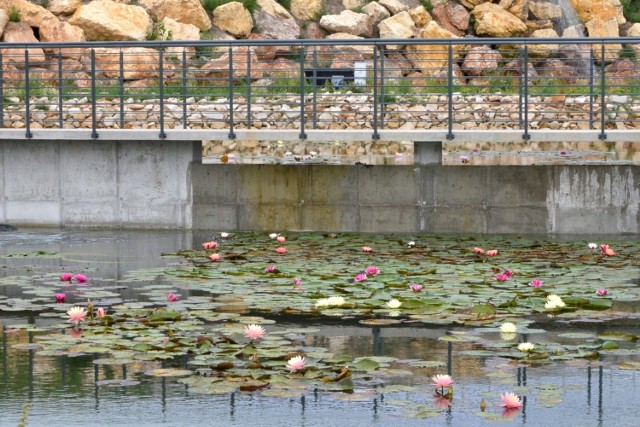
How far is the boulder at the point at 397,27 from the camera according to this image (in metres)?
35.7

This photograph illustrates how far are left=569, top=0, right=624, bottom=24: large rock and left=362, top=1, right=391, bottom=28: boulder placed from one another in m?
6.06

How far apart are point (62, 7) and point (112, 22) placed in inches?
59.8

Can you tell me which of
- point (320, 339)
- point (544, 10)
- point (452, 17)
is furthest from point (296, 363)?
point (544, 10)

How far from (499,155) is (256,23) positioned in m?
10.8

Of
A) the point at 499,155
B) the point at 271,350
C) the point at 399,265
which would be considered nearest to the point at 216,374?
the point at 271,350

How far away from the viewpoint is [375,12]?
36.7m

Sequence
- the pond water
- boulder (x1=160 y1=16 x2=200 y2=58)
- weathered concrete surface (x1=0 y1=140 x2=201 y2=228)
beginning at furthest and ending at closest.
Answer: boulder (x1=160 y1=16 x2=200 y2=58), weathered concrete surface (x1=0 y1=140 x2=201 y2=228), the pond water

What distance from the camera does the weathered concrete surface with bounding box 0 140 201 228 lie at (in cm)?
1831

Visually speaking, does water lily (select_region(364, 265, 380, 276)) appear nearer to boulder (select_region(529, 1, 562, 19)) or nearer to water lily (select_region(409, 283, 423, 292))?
water lily (select_region(409, 283, 423, 292))

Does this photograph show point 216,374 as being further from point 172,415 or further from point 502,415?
point 502,415

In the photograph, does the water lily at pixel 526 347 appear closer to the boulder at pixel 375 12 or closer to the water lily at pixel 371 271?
the water lily at pixel 371 271

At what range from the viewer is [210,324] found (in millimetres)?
10531

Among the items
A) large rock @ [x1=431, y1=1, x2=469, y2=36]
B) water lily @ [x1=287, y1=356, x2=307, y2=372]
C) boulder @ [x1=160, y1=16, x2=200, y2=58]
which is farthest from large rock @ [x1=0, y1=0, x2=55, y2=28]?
water lily @ [x1=287, y1=356, x2=307, y2=372]

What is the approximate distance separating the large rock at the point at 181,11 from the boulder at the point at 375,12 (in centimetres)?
439
